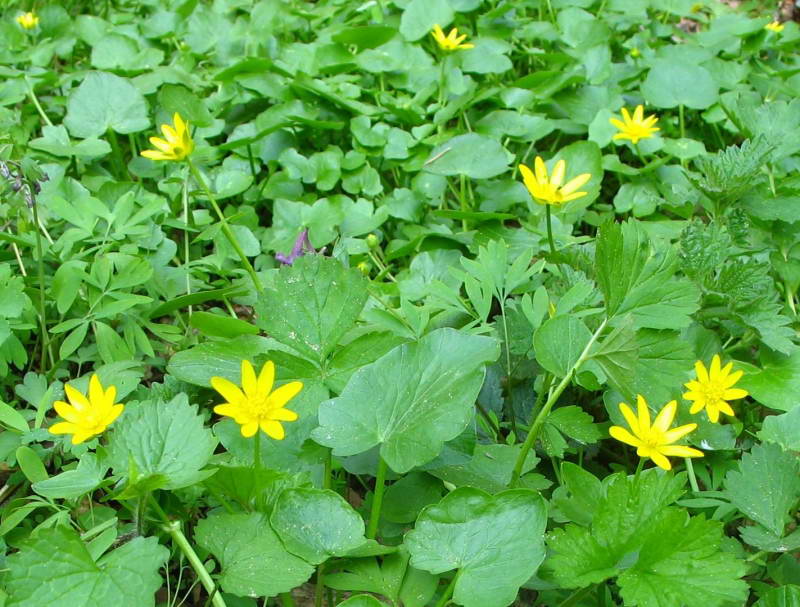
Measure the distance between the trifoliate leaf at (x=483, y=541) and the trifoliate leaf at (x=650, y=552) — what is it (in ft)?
0.14

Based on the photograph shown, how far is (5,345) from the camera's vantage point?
1585 mm

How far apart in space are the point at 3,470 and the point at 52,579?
1.93 ft

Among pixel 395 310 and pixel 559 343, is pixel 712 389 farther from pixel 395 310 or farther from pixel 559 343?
pixel 395 310

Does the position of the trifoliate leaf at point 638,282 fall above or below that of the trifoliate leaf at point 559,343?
above

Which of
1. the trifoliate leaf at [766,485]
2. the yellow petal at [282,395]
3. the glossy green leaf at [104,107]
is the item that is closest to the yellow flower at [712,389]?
the trifoliate leaf at [766,485]

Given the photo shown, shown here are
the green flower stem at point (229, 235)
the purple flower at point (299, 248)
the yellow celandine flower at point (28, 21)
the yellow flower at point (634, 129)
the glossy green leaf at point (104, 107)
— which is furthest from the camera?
the yellow celandine flower at point (28, 21)

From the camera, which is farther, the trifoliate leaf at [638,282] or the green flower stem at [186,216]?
the green flower stem at [186,216]

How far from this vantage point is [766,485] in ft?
4.29

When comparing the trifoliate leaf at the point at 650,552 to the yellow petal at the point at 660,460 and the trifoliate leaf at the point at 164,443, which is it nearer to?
the yellow petal at the point at 660,460

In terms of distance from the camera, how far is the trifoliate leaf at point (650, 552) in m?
1.07

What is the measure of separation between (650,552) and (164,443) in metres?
0.69

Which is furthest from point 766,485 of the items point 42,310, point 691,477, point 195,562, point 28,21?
point 28,21

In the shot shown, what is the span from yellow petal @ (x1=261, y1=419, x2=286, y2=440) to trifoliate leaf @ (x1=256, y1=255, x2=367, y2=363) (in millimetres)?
235

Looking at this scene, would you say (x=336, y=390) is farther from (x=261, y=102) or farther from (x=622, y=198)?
(x=261, y=102)
